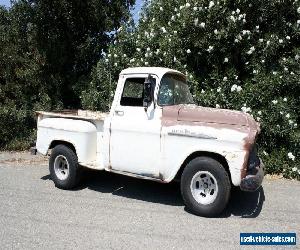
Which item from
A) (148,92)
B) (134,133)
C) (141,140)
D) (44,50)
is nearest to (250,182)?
(141,140)

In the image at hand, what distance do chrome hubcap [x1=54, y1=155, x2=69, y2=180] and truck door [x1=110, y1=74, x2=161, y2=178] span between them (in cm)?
124

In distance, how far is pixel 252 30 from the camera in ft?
33.6

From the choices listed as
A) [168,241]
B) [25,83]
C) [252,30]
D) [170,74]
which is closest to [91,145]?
[170,74]

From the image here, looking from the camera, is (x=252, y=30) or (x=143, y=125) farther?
(x=252, y=30)

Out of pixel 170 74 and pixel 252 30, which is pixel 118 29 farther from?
pixel 170 74

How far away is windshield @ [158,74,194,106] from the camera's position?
6.99 m

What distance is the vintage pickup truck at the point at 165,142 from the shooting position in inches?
246

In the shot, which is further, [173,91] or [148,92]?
[173,91]

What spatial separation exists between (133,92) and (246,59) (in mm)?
4139

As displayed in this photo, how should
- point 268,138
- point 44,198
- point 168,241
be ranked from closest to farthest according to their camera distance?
Answer: 1. point 168,241
2. point 44,198
3. point 268,138

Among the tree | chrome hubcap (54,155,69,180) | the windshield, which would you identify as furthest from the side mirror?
the tree

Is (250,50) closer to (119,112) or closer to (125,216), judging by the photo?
(119,112)

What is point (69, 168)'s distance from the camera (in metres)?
7.75

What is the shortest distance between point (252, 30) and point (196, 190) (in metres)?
5.36
